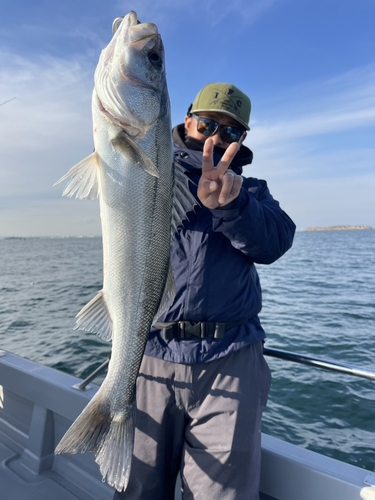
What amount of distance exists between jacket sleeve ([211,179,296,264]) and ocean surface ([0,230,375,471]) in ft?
11.1

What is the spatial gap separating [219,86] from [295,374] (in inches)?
244

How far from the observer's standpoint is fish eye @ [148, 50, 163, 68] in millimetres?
2062

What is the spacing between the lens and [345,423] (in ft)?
19.2

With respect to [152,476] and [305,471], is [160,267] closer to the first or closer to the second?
[152,476]

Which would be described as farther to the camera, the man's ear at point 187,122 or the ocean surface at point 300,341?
the ocean surface at point 300,341

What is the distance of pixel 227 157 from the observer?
181 centimetres

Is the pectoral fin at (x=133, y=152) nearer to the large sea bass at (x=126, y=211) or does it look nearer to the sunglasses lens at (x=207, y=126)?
the large sea bass at (x=126, y=211)

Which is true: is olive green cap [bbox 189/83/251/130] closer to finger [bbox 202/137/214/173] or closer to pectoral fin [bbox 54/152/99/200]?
finger [bbox 202/137/214/173]

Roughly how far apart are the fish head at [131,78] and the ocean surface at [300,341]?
13.8 feet

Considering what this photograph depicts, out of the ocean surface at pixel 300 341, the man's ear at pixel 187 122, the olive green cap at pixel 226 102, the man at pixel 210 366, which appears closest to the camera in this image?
the man at pixel 210 366

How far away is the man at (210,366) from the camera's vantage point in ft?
6.72

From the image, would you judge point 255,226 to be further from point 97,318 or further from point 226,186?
point 97,318

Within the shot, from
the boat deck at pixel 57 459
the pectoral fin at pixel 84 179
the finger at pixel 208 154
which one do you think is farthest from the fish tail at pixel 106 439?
the finger at pixel 208 154

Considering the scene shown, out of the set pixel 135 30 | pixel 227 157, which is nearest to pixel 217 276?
pixel 227 157
